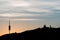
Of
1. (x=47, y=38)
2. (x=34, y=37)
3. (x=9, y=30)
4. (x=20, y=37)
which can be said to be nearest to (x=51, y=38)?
(x=47, y=38)

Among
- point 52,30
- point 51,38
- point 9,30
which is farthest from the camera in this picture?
point 9,30

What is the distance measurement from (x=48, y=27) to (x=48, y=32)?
11.9 ft

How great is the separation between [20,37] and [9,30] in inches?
361

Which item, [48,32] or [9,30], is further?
[9,30]

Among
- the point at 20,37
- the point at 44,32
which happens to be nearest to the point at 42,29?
the point at 44,32

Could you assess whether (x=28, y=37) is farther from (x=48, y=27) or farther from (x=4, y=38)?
(x=4, y=38)

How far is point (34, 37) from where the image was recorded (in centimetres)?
5384

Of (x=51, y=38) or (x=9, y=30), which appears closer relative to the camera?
(x=51, y=38)

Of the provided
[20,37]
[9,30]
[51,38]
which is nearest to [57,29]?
[51,38]

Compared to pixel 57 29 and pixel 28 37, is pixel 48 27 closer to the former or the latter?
pixel 57 29

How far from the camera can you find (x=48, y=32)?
54969 mm

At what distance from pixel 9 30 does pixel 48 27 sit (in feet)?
44.6

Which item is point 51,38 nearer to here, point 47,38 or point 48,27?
point 47,38

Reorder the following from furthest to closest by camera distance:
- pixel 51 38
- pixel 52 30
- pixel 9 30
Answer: pixel 9 30 → pixel 52 30 → pixel 51 38
